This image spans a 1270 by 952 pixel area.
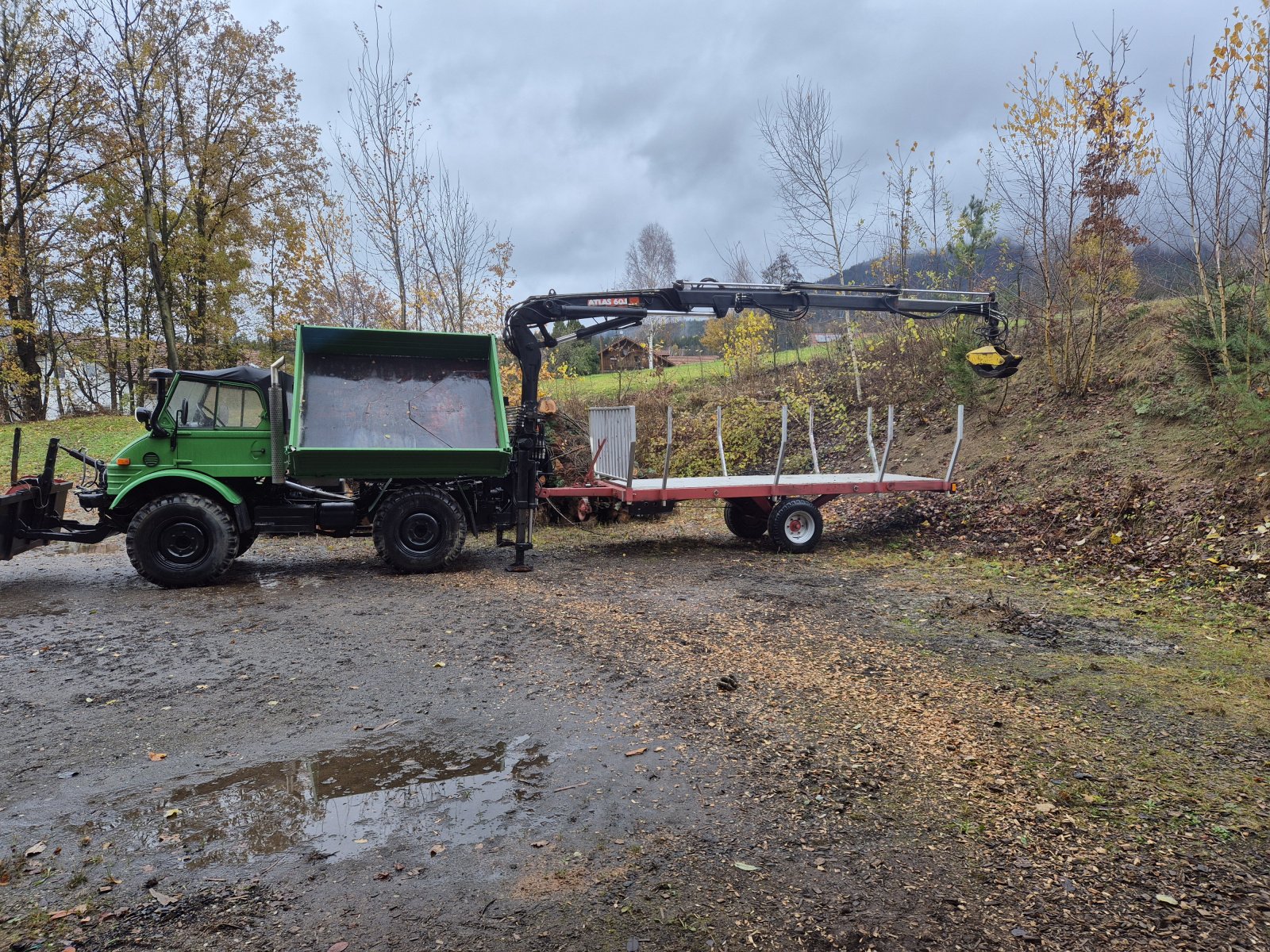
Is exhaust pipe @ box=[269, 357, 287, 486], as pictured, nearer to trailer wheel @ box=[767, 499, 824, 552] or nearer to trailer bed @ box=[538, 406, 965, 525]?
trailer bed @ box=[538, 406, 965, 525]

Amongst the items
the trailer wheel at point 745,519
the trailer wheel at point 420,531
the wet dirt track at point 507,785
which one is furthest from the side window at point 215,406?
the trailer wheel at point 745,519

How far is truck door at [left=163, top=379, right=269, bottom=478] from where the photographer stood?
26.9ft

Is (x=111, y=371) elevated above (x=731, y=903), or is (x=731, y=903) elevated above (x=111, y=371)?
(x=111, y=371)

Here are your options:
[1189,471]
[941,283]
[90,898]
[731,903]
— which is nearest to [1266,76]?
[1189,471]

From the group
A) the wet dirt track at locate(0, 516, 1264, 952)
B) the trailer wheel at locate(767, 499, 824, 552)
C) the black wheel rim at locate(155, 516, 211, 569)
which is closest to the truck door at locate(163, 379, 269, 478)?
the black wheel rim at locate(155, 516, 211, 569)

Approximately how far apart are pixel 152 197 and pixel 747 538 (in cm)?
2206

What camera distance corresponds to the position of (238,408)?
27.6ft

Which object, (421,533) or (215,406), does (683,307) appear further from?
(215,406)

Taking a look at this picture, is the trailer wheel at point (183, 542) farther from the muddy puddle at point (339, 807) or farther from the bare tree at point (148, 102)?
the bare tree at point (148, 102)

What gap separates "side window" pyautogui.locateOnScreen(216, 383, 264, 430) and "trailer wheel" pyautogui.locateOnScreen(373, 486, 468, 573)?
5.58 ft

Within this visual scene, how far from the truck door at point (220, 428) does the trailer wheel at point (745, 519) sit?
611cm

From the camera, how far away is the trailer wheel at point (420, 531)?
850cm

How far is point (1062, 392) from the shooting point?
12688 millimetres

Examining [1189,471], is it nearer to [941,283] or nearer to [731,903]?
[941,283]
